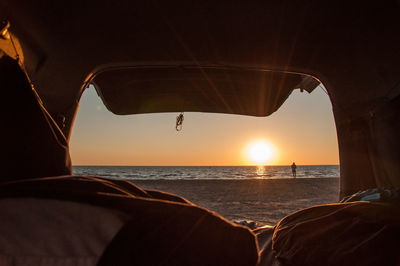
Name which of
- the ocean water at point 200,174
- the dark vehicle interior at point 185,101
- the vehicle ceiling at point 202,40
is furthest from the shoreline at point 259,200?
the ocean water at point 200,174

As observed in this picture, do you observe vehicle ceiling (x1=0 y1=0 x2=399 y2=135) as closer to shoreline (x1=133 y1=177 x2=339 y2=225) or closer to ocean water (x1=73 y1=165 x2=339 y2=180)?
shoreline (x1=133 y1=177 x2=339 y2=225)

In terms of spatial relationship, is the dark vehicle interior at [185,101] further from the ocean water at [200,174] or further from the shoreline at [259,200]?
the ocean water at [200,174]

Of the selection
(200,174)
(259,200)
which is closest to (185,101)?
(259,200)

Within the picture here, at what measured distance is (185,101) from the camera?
3.55 m

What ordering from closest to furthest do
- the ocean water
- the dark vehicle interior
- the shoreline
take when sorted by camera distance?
the dark vehicle interior → the shoreline → the ocean water

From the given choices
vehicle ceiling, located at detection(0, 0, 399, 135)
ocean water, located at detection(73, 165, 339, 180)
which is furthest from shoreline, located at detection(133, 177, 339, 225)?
ocean water, located at detection(73, 165, 339, 180)

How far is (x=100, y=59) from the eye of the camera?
8.61 feet

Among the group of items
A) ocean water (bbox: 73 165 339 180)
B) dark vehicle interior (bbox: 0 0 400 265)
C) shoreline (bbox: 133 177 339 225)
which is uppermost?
dark vehicle interior (bbox: 0 0 400 265)

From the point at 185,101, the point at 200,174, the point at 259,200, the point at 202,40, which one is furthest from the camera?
the point at 200,174

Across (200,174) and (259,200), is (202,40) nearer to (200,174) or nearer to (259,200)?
(259,200)

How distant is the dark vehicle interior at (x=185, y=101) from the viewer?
1.36 feet

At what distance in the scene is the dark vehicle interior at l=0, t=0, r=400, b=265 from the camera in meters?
0.41

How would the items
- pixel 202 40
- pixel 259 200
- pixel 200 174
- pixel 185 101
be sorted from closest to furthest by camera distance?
pixel 202 40 < pixel 185 101 < pixel 259 200 < pixel 200 174

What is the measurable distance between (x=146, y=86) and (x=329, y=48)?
7.73ft
